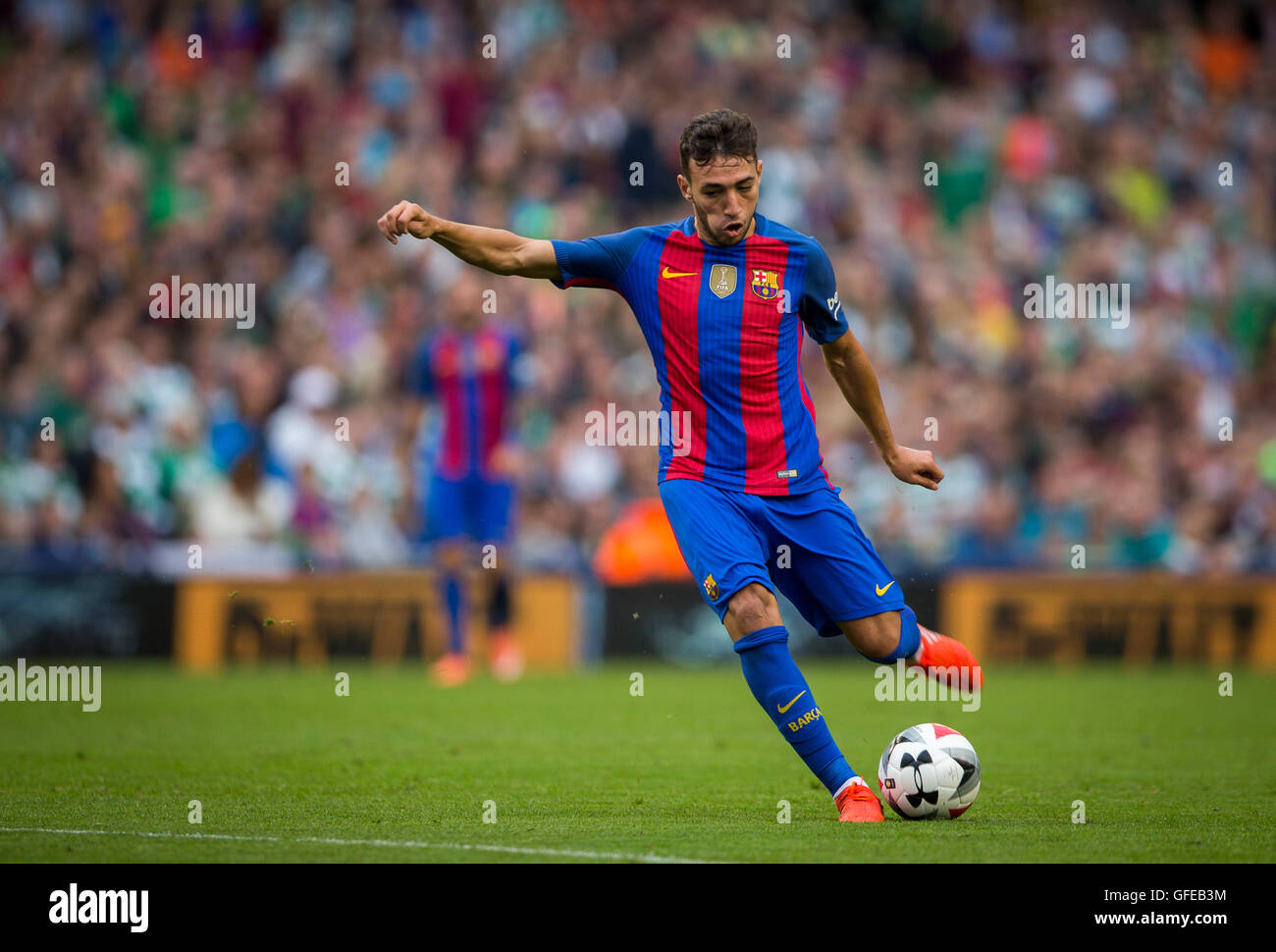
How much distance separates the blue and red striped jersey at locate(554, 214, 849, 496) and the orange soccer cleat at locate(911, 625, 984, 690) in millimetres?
797

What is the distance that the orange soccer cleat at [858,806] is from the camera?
6.62 metres

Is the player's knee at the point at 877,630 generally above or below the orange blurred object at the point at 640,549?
below

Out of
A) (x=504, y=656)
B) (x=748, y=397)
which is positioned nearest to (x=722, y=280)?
(x=748, y=397)

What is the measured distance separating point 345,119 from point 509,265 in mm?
13672

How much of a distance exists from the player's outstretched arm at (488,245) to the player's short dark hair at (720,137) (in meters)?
0.68

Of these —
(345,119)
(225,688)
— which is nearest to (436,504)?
(225,688)

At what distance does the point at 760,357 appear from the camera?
700cm

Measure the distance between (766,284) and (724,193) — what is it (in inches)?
16.4

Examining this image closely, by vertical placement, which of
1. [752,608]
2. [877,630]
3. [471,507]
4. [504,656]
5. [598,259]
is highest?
[598,259]

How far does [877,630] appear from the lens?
701 cm

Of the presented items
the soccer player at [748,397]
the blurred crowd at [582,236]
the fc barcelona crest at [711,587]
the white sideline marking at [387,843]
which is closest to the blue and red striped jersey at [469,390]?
the blurred crowd at [582,236]

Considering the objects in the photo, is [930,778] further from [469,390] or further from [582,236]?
[582,236]

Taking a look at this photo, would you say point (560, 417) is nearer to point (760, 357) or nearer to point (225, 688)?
point (225, 688)

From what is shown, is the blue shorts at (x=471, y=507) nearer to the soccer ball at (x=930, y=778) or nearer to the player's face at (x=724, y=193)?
the player's face at (x=724, y=193)
